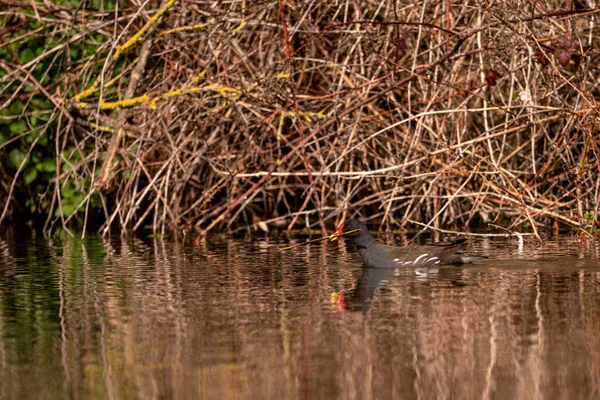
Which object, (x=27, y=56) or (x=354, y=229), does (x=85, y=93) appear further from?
(x=354, y=229)

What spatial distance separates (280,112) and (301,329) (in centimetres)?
739

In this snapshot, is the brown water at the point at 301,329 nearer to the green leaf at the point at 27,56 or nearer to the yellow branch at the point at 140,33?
the yellow branch at the point at 140,33

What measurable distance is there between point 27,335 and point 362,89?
7.54 metres

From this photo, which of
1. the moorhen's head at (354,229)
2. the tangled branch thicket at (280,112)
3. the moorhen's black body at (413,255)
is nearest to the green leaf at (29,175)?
the tangled branch thicket at (280,112)

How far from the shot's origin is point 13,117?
15.7 metres

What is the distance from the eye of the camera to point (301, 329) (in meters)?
7.57

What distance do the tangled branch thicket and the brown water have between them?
2.46m

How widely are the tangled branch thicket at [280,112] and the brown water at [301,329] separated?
2.46m

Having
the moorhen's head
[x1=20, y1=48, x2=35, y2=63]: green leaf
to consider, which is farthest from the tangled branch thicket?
the moorhen's head

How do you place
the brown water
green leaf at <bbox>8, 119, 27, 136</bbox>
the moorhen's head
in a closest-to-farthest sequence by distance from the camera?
the brown water → the moorhen's head → green leaf at <bbox>8, 119, 27, 136</bbox>

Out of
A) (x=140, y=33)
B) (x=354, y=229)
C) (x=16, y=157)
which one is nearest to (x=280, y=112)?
(x=140, y=33)

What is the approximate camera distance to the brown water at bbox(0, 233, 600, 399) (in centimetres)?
611

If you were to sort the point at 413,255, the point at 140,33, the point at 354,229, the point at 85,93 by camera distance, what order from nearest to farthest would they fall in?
the point at 413,255
the point at 354,229
the point at 140,33
the point at 85,93

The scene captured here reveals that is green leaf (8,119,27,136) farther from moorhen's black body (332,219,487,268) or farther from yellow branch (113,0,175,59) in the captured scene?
moorhen's black body (332,219,487,268)
